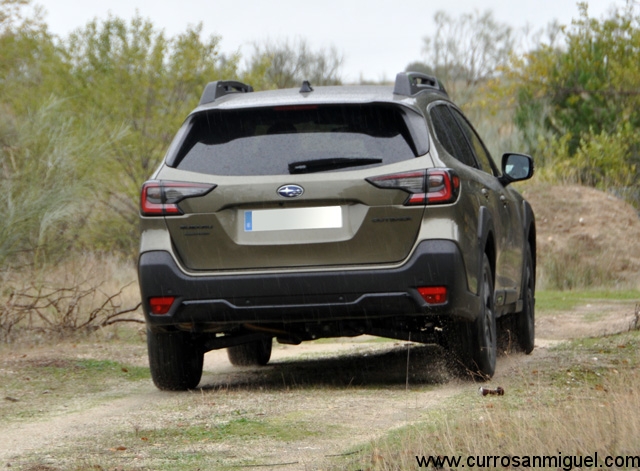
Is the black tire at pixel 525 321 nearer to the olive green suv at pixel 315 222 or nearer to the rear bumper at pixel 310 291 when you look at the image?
the olive green suv at pixel 315 222

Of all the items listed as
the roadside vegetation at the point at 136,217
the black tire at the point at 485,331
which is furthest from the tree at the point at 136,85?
the black tire at the point at 485,331

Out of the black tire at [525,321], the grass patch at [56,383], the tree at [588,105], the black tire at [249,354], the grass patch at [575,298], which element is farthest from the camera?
the tree at [588,105]

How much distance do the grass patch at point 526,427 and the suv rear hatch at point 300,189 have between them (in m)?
1.07

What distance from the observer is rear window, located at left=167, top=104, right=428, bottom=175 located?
679 cm

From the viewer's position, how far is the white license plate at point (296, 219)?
6.67 metres

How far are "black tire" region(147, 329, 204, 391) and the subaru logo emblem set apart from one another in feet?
4.26

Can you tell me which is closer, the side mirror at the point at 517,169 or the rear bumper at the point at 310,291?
the rear bumper at the point at 310,291

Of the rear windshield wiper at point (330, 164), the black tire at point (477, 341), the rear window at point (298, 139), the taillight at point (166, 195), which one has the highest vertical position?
Result: the rear window at point (298, 139)

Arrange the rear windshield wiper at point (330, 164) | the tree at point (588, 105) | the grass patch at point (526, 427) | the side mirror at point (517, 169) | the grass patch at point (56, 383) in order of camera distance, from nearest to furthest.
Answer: the grass patch at point (526, 427) < the rear windshield wiper at point (330, 164) < the grass patch at point (56, 383) < the side mirror at point (517, 169) < the tree at point (588, 105)

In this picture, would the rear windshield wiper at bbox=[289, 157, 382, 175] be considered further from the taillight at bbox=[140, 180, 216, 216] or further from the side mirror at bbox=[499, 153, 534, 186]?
the side mirror at bbox=[499, 153, 534, 186]

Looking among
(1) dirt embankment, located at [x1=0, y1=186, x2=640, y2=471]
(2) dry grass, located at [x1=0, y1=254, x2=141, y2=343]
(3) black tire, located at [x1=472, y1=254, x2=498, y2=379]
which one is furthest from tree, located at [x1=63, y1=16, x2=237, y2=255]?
(3) black tire, located at [x1=472, y1=254, x2=498, y2=379]

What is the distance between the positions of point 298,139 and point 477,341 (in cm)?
163

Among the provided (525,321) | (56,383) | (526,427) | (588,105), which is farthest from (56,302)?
(588,105)

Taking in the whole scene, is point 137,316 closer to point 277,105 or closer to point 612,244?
point 277,105
